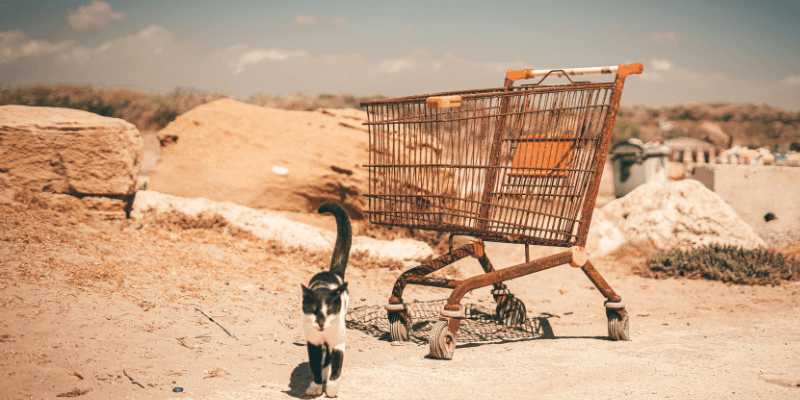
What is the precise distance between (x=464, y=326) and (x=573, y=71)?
2.21m

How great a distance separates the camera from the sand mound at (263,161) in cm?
624

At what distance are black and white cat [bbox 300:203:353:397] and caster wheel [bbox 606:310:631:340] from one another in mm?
2145

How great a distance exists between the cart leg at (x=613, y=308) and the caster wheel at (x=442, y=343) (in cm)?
116

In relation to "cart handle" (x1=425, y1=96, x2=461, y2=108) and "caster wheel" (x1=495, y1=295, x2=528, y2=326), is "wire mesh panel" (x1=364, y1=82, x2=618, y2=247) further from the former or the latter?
"caster wheel" (x1=495, y1=295, x2=528, y2=326)

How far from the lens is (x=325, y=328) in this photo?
2.43m

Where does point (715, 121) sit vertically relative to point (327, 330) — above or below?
above

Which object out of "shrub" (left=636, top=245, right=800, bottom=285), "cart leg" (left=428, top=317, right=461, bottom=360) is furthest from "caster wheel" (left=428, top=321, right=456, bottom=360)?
"shrub" (left=636, top=245, right=800, bottom=285)

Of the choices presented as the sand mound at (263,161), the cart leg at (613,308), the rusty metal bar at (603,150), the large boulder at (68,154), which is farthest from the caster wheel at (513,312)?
the large boulder at (68,154)

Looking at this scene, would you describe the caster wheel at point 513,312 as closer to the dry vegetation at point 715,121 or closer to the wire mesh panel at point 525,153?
the wire mesh panel at point 525,153

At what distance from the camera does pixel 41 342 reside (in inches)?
110

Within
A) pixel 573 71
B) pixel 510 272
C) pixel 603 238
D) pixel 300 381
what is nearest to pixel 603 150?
pixel 573 71

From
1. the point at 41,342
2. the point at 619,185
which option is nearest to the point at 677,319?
the point at 41,342

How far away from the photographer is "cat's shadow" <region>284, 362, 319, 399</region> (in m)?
2.60

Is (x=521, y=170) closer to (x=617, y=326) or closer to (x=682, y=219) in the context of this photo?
(x=617, y=326)
